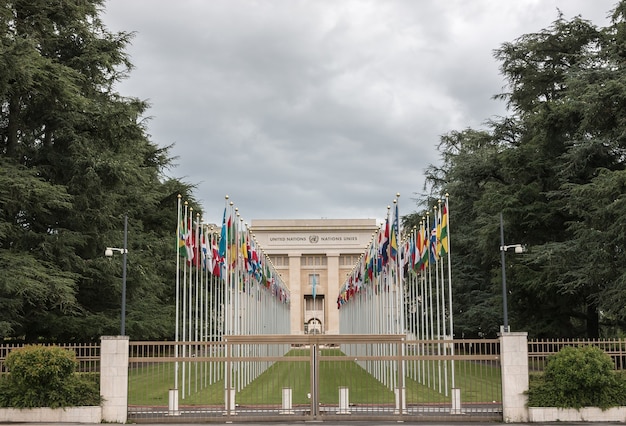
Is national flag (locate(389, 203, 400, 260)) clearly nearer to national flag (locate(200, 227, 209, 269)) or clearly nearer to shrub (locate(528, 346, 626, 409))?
national flag (locate(200, 227, 209, 269))

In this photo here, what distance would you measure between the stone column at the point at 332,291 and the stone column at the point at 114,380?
8349 cm

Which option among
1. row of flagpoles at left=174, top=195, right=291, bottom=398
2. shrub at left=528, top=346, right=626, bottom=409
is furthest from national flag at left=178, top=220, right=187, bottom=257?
shrub at left=528, top=346, right=626, bottom=409

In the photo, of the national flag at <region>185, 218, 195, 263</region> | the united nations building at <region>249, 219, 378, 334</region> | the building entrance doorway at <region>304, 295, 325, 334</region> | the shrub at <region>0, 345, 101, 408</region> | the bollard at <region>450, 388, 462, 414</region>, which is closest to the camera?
the shrub at <region>0, 345, 101, 408</region>

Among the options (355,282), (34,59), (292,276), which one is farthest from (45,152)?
(292,276)

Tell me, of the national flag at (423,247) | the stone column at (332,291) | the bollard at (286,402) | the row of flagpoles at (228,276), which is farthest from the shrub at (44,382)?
the stone column at (332,291)

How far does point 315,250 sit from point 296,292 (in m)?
6.48

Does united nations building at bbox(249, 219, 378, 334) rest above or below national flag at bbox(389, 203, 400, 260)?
above

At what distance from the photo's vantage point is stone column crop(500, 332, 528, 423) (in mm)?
18984

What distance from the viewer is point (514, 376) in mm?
19109

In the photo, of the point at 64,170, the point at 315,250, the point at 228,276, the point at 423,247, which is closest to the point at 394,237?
the point at 423,247

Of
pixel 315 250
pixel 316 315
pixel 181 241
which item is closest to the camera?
pixel 181 241

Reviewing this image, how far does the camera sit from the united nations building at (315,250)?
336 feet

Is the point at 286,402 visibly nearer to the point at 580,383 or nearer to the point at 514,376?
the point at 514,376

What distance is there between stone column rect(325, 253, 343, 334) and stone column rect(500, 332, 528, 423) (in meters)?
83.0
